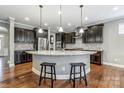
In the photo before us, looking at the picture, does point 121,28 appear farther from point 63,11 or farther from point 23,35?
point 23,35

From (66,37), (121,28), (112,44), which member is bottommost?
(112,44)

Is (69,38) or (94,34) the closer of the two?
(94,34)

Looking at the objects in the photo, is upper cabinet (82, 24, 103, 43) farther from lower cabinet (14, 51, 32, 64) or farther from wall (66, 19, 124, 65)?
lower cabinet (14, 51, 32, 64)

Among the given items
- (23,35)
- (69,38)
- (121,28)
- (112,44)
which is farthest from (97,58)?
(23,35)

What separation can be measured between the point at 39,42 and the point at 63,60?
195 inches

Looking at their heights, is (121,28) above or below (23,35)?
above

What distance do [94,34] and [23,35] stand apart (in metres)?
4.74

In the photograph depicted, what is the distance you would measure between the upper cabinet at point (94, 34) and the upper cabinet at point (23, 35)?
13.1ft

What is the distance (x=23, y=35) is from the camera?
7.42m

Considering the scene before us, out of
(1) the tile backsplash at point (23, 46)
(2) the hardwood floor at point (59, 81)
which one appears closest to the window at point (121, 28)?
(2) the hardwood floor at point (59, 81)

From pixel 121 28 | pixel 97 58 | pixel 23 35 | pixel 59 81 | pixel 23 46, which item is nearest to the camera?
pixel 59 81

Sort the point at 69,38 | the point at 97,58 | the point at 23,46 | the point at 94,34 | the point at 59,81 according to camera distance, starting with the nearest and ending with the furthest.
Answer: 1. the point at 59,81
2. the point at 97,58
3. the point at 94,34
4. the point at 23,46
5. the point at 69,38

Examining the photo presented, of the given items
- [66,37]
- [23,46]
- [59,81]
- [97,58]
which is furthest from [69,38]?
[59,81]
